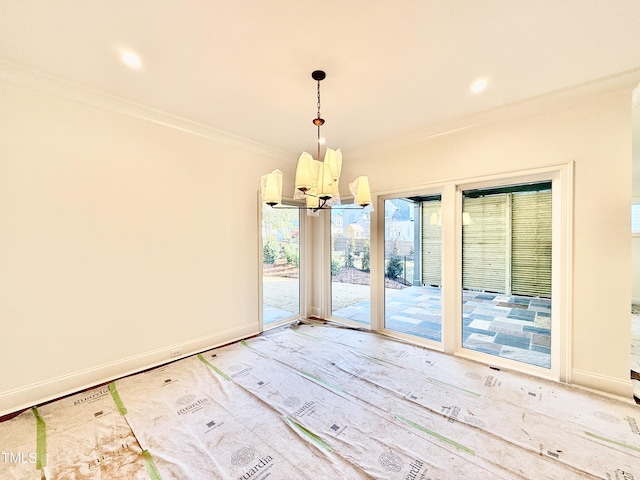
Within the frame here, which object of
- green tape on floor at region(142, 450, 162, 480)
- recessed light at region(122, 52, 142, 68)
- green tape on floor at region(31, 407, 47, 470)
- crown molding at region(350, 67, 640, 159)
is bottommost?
green tape on floor at region(31, 407, 47, 470)

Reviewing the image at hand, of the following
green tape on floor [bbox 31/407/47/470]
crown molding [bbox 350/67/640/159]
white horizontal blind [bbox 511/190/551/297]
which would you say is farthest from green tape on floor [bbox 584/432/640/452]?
green tape on floor [bbox 31/407/47/470]

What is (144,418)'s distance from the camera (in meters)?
2.09

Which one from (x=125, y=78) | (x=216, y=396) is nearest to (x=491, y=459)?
(x=216, y=396)

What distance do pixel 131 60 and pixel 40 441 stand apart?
2.91 meters

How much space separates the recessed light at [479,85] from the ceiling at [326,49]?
5 cm

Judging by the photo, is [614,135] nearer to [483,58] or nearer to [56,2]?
[483,58]

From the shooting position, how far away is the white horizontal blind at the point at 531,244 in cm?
304

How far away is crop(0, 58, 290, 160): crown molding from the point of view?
2170 millimetres

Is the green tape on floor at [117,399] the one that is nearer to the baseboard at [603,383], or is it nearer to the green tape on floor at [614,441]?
the green tape on floor at [614,441]

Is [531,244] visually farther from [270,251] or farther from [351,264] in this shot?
[270,251]

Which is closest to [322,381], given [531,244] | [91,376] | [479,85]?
[91,376]

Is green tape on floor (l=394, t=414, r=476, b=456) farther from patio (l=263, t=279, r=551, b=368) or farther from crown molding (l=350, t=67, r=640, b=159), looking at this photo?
crown molding (l=350, t=67, r=640, b=159)

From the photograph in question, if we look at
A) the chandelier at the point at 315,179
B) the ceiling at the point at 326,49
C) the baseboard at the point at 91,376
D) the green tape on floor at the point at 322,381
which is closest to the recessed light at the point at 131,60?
the ceiling at the point at 326,49

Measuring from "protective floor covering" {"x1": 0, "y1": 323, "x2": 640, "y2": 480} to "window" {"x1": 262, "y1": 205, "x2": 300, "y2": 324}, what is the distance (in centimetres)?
146
